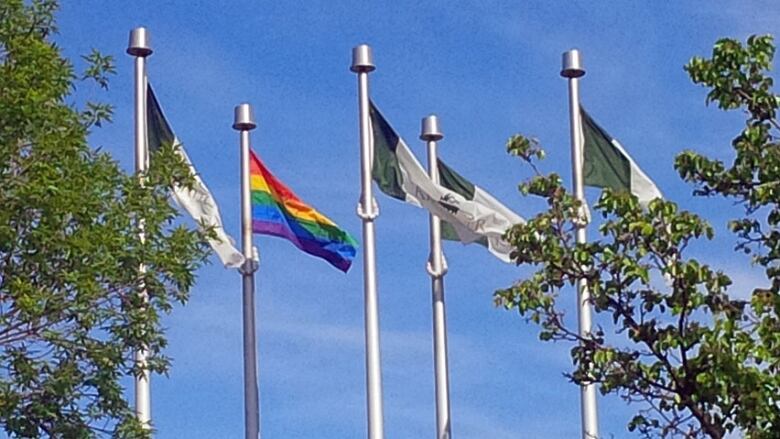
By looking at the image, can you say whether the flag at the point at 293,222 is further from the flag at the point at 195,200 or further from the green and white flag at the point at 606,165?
the green and white flag at the point at 606,165

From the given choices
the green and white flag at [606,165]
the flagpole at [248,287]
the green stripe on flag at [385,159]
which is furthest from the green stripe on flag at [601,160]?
the flagpole at [248,287]

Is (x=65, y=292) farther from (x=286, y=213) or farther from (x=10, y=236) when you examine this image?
(x=286, y=213)

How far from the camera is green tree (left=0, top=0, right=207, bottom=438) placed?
51.9ft

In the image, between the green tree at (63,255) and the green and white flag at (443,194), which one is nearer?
the green tree at (63,255)

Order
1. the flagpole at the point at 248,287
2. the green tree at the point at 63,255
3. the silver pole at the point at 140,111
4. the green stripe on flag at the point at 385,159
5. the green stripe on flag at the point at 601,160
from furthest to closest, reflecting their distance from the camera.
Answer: the green stripe on flag at the point at 385,159 → the green stripe on flag at the point at 601,160 → the flagpole at the point at 248,287 → the silver pole at the point at 140,111 → the green tree at the point at 63,255

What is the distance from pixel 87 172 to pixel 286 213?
8969 millimetres

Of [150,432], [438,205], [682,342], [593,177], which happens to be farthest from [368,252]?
[682,342]

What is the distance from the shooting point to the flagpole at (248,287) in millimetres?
23500

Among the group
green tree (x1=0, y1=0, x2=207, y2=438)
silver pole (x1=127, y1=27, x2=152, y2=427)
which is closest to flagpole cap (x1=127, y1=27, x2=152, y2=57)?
silver pole (x1=127, y1=27, x2=152, y2=427)

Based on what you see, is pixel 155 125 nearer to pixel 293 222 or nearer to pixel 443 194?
pixel 293 222

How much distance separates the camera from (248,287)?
2422 cm

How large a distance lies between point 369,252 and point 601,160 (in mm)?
3573

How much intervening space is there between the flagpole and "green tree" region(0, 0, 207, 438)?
6.71 meters

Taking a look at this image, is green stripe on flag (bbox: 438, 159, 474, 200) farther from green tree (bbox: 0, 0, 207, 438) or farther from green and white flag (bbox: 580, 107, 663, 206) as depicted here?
green tree (bbox: 0, 0, 207, 438)
